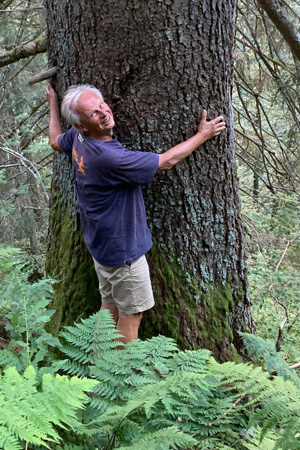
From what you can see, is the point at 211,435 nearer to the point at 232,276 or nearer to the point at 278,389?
A: the point at 278,389

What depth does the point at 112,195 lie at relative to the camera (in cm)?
274

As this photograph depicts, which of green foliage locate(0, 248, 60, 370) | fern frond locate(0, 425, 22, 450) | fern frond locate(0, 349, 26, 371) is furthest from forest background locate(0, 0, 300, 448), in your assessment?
fern frond locate(0, 425, 22, 450)

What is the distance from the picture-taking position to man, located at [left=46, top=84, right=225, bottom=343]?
2.62 m

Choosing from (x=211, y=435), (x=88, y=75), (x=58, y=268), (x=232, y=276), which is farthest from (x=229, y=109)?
(x=211, y=435)

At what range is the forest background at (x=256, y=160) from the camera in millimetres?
4332

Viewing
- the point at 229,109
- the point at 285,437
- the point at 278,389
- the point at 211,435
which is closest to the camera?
the point at 285,437

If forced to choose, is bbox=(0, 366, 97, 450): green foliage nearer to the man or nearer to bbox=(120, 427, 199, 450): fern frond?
bbox=(120, 427, 199, 450): fern frond

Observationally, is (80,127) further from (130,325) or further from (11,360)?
(11,360)

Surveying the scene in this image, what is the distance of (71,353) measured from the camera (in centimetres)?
204

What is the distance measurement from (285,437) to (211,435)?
1.53 feet

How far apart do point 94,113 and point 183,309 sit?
5.09 ft

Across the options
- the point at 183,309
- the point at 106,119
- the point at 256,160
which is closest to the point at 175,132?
the point at 106,119

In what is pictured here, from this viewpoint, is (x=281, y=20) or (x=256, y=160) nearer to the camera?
(x=281, y=20)

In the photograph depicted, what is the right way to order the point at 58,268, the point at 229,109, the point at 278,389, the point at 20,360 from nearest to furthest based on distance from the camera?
the point at 278,389, the point at 20,360, the point at 229,109, the point at 58,268
